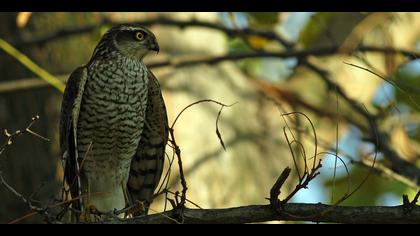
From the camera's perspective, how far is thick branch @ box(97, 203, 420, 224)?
277 centimetres

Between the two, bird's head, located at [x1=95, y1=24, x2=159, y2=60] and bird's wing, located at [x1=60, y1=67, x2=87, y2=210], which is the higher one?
bird's head, located at [x1=95, y1=24, x2=159, y2=60]

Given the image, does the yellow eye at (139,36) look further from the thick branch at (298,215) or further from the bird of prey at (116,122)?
the thick branch at (298,215)

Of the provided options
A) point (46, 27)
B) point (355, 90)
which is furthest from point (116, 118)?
point (355, 90)

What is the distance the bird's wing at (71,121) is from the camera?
4.77 meters

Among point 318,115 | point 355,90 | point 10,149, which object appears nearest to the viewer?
point 10,149

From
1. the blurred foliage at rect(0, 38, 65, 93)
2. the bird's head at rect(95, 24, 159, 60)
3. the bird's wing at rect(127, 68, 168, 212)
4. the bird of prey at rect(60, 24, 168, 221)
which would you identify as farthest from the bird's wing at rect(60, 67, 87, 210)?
the bird's wing at rect(127, 68, 168, 212)

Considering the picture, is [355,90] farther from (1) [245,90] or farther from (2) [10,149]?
(2) [10,149]

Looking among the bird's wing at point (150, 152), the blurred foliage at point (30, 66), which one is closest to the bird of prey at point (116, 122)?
the bird's wing at point (150, 152)

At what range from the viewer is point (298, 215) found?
111 inches

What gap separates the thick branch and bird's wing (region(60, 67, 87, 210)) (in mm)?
1956

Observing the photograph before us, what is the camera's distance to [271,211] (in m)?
2.83

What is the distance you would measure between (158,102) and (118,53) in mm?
414

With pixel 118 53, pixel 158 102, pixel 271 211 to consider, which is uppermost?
pixel 118 53

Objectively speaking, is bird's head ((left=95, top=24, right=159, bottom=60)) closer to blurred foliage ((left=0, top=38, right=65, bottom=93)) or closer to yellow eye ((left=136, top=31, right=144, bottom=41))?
yellow eye ((left=136, top=31, right=144, bottom=41))
